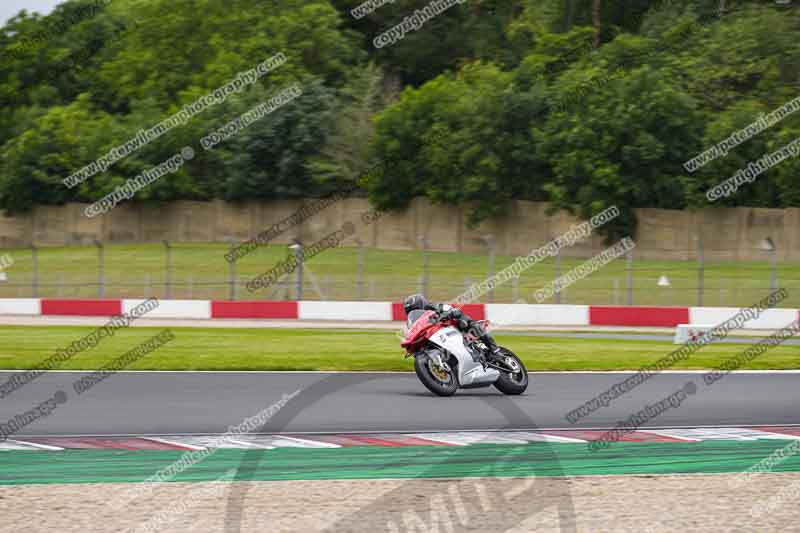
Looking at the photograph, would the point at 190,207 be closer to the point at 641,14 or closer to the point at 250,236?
the point at 250,236

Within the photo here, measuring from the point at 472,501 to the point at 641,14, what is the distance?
51.0 metres

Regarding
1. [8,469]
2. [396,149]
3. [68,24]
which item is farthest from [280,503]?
[68,24]

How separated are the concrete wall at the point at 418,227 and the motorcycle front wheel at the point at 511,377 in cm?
2801

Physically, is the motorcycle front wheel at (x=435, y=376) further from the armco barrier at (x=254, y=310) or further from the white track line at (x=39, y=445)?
the armco barrier at (x=254, y=310)

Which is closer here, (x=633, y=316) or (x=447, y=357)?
(x=447, y=357)

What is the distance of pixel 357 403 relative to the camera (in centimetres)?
1391

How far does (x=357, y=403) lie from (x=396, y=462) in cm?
382

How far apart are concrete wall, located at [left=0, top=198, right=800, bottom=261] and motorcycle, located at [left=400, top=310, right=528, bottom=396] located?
93.5ft

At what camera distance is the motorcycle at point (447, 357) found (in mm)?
14047

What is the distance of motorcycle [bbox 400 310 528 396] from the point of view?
14047mm

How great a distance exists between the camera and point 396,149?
49281mm

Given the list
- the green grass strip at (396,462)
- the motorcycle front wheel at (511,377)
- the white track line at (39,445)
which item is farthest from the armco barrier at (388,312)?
the white track line at (39,445)

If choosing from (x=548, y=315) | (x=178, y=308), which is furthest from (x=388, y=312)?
(x=178, y=308)

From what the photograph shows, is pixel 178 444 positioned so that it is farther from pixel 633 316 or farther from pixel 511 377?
pixel 633 316
